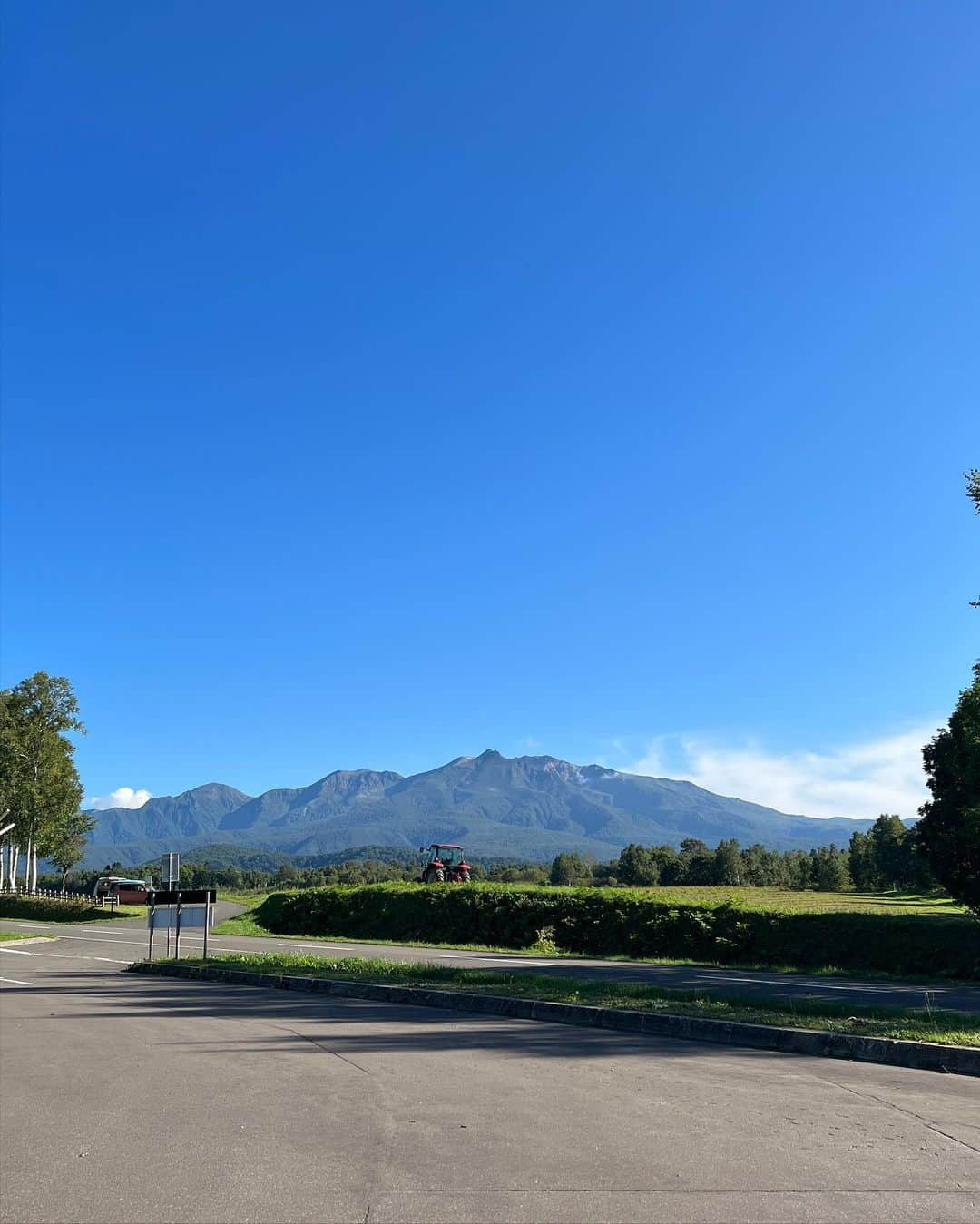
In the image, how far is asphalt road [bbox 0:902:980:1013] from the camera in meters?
15.3

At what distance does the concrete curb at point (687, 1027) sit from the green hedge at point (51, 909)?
3188 cm

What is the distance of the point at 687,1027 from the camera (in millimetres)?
10750

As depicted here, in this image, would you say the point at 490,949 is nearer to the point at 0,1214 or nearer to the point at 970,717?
the point at 970,717

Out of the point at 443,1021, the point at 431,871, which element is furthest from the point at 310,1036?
the point at 431,871

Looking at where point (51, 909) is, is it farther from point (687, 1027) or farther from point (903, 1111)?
point (903, 1111)

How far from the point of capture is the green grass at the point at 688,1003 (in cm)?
1016

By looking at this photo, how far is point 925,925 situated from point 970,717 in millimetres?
10091

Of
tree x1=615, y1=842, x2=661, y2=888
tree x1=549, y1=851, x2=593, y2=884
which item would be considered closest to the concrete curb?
tree x1=615, y1=842, x2=661, y2=888

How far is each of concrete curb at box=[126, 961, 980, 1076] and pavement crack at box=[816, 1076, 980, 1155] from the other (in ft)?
4.20

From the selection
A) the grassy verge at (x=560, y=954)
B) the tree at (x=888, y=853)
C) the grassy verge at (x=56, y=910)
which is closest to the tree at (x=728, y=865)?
the tree at (x=888, y=853)

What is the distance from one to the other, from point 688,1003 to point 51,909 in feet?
135

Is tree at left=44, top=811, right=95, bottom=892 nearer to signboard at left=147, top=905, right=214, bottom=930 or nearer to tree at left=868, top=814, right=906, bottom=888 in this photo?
signboard at left=147, top=905, right=214, bottom=930

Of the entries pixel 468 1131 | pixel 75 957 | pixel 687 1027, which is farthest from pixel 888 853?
pixel 468 1131

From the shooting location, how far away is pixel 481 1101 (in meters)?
7.53
